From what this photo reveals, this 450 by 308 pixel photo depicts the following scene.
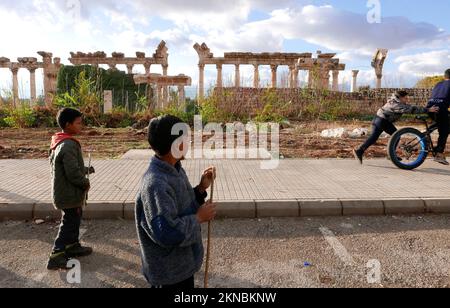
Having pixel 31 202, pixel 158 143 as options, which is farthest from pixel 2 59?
pixel 158 143

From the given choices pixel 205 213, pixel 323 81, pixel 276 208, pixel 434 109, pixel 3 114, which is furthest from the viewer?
pixel 323 81

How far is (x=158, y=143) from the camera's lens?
2.11 meters

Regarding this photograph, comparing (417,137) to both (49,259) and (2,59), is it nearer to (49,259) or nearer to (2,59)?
(49,259)

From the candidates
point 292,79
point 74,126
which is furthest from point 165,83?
point 74,126

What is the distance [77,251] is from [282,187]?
3.11m

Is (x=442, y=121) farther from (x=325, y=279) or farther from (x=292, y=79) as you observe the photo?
(x=292, y=79)

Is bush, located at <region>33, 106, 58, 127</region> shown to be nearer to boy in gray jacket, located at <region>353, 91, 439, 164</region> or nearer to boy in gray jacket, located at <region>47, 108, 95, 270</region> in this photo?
boy in gray jacket, located at <region>353, 91, 439, 164</region>

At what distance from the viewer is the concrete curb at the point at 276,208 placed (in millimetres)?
4777

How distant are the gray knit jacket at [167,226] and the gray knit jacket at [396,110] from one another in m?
5.77

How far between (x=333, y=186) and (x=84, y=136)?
8774mm

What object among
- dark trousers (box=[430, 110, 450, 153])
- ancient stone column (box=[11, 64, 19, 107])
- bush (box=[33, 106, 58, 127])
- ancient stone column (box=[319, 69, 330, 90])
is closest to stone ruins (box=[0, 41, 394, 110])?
ancient stone column (box=[11, 64, 19, 107])

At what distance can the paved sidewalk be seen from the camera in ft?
16.2

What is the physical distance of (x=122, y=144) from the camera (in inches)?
415

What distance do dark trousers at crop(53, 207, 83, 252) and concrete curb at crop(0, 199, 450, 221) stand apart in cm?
110
